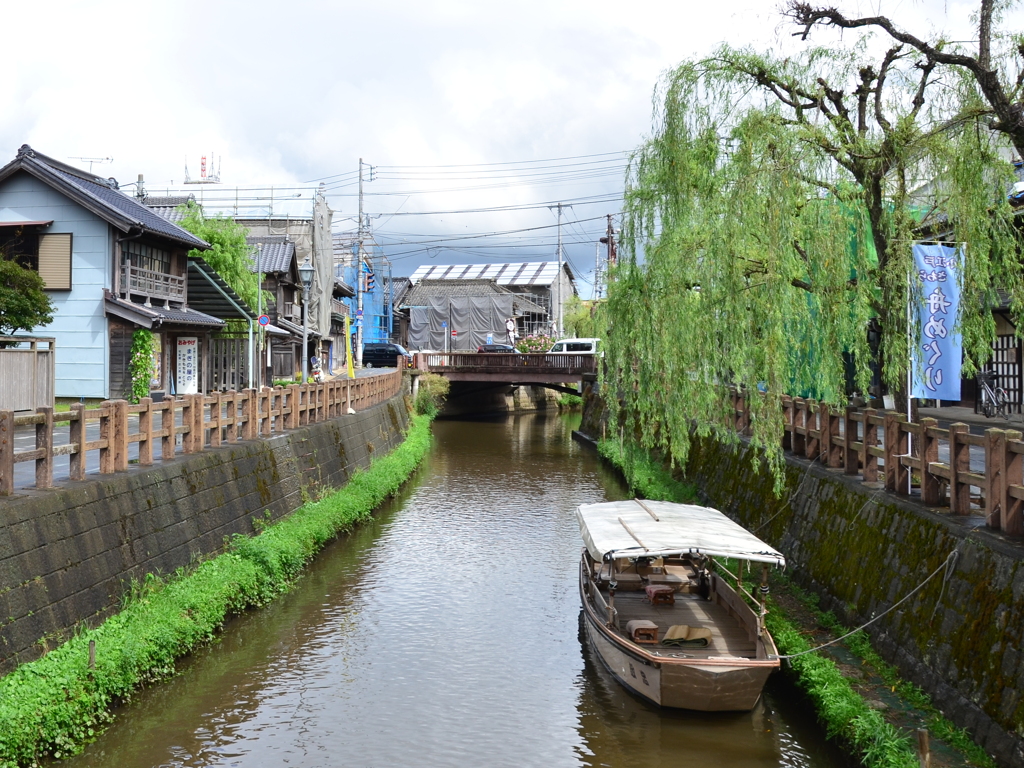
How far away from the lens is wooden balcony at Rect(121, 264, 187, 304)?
97.9 feet

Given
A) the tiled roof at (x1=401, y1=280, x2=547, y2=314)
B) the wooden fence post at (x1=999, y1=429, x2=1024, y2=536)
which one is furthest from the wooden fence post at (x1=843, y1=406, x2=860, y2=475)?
the tiled roof at (x1=401, y1=280, x2=547, y2=314)

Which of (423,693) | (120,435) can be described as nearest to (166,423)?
(120,435)

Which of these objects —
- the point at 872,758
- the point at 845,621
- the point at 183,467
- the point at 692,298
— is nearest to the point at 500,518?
the point at 692,298

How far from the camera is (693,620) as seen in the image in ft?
43.5

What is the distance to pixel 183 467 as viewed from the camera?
1493 centimetres

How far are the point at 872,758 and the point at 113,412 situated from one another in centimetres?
1043

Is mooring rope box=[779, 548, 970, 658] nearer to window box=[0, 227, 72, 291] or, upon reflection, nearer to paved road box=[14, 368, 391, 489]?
paved road box=[14, 368, 391, 489]

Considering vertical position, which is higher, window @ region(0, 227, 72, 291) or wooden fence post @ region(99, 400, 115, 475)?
window @ region(0, 227, 72, 291)

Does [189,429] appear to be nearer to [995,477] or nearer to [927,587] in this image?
[927,587]

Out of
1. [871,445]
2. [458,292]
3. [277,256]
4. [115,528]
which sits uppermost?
[458,292]

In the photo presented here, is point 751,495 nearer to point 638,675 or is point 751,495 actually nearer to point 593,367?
point 638,675

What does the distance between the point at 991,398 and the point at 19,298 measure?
25.6 metres

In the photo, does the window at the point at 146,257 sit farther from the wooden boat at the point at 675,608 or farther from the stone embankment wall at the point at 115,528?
the wooden boat at the point at 675,608

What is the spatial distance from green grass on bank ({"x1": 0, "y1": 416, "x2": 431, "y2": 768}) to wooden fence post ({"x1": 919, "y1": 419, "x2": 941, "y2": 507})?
1027 centimetres
